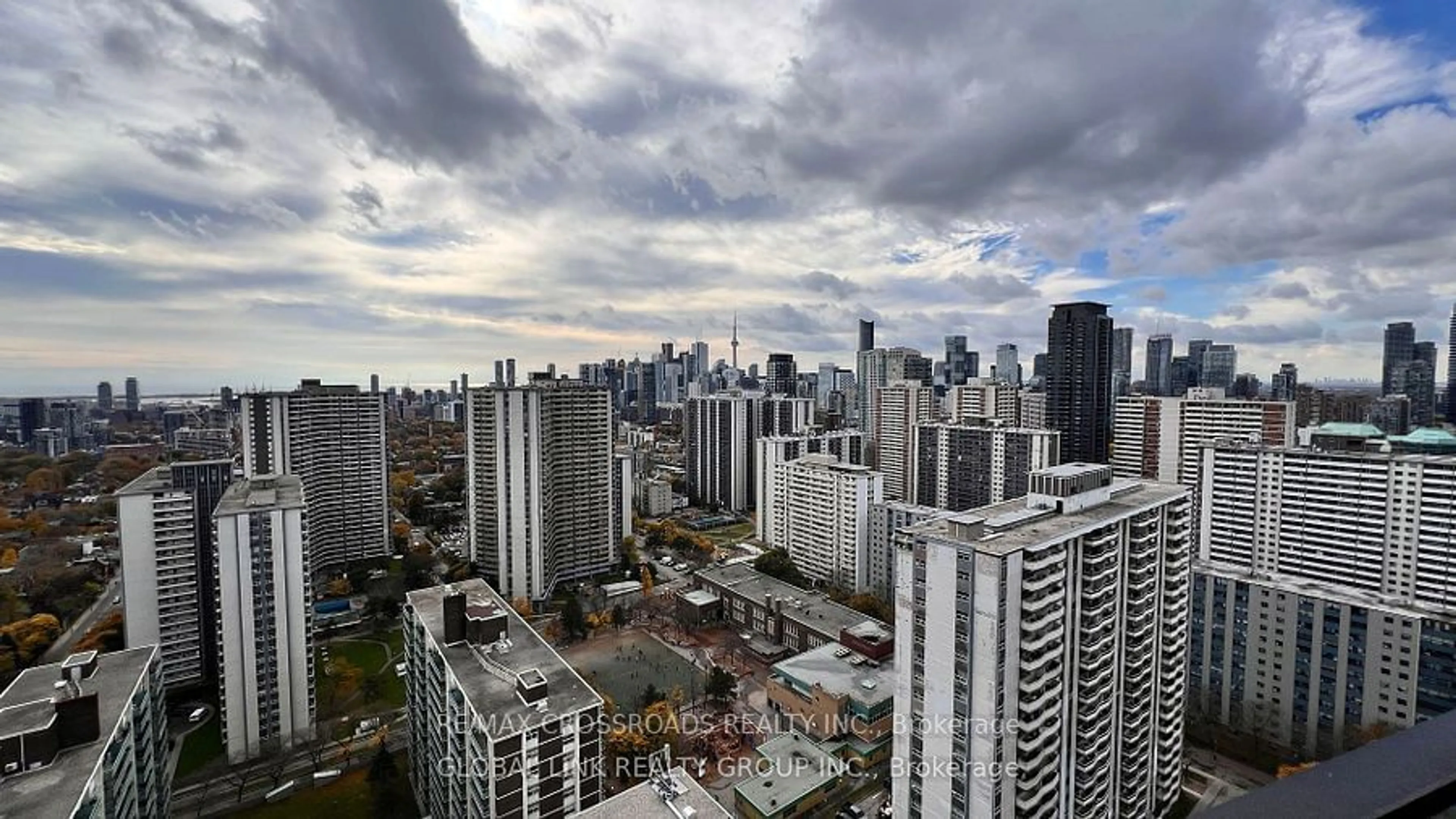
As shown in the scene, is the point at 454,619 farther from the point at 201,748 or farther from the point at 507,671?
the point at 201,748

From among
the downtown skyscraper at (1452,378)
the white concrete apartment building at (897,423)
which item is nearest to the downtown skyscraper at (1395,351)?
the downtown skyscraper at (1452,378)

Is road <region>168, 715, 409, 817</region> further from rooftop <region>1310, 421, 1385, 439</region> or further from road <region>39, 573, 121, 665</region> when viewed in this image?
rooftop <region>1310, 421, 1385, 439</region>

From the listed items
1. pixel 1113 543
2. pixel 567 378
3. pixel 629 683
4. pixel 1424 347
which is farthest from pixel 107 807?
pixel 1424 347

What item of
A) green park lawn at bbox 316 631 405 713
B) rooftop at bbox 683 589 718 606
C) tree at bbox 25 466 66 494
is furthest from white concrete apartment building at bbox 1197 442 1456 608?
tree at bbox 25 466 66 494

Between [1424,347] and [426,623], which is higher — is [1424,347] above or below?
above

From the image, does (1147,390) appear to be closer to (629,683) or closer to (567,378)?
(567,378)

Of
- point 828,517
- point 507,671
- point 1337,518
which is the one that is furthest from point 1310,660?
point 507,671
